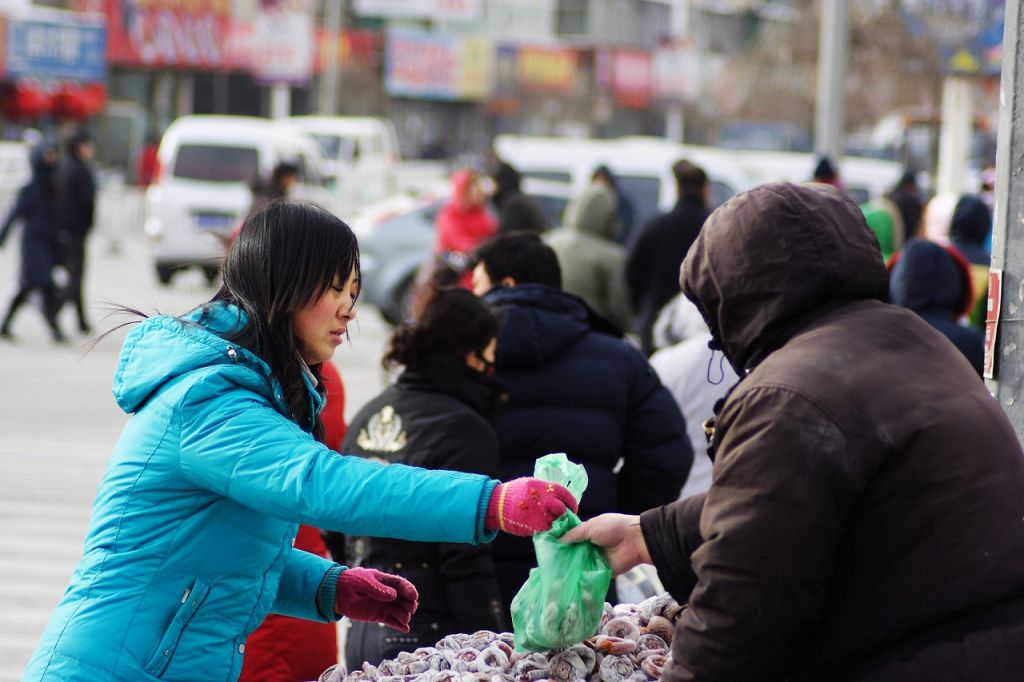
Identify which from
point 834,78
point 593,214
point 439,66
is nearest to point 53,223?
point 593,214

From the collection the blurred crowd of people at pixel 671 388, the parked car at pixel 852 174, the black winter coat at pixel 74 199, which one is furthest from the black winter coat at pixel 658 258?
the parked car at pixel 852 174

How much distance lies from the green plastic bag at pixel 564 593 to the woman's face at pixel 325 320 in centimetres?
55

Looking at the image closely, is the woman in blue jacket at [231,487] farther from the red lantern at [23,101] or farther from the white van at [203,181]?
the red lantern at [23,101]

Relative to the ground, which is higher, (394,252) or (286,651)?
(394,252)

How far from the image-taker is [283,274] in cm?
292

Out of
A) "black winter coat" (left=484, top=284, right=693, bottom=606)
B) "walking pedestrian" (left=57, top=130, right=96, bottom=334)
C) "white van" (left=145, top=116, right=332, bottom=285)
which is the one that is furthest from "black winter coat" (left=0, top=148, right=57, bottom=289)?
"black winter coat" (left=484, top=284, right=693, bottom=606)

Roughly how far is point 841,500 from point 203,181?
66.7 ft

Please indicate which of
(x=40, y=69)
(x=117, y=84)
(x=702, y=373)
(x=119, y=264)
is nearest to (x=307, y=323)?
(x=702, y=373)

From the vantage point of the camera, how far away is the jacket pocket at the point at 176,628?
2789 millimetres

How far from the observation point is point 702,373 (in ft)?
19.8

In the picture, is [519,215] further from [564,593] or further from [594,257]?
[564,593]

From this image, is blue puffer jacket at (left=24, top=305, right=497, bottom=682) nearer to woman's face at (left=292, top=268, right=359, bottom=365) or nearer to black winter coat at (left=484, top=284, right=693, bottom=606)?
woman's face at (left=292, top=268, right=359, bottom=365)

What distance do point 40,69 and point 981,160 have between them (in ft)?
83.1

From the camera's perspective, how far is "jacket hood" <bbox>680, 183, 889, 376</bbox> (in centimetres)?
246
